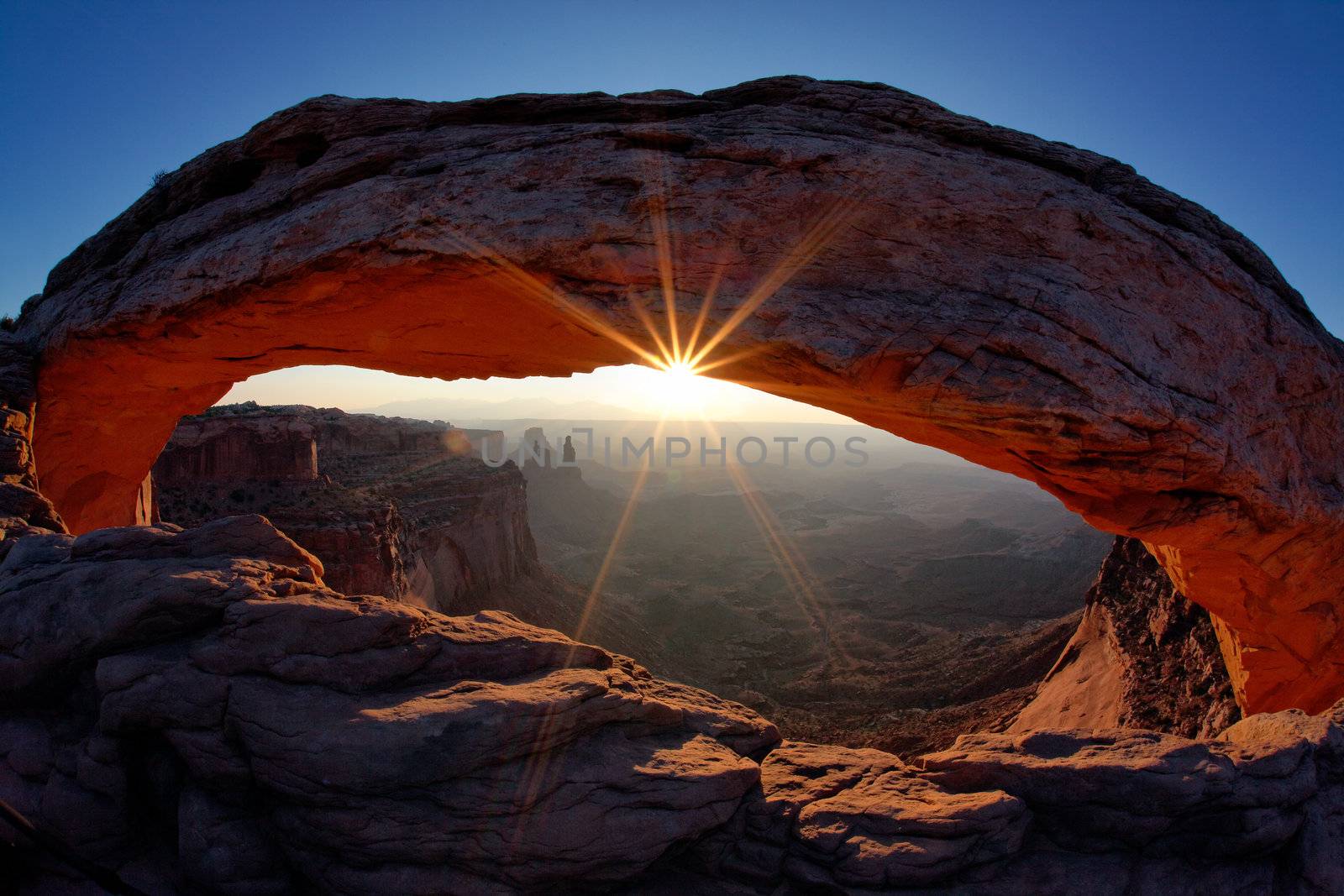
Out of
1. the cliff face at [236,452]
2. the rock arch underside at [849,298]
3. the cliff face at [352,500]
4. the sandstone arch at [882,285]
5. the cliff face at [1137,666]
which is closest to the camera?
the rock arch underside at [849,298]

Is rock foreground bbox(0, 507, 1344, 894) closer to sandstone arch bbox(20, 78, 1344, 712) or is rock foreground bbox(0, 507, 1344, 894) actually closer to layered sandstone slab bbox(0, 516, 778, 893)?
layered sandstone slab bbox(0, 516, 778, 893)

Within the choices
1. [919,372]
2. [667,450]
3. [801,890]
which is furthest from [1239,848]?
[667,450]

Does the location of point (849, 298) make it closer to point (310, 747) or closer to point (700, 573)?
point (310, 747)

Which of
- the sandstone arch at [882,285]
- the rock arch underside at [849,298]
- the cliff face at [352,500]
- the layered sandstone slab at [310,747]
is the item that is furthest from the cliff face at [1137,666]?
the cliff face at [352,500]

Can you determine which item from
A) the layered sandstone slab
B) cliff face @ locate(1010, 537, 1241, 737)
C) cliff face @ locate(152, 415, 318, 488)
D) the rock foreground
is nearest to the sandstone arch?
cliff face @ locate(1010, 537, 1241, 737)

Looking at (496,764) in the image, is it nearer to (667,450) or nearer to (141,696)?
(141,696)

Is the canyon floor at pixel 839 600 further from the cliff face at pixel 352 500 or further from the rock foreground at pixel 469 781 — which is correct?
the rock foreground at pixel 469 781
